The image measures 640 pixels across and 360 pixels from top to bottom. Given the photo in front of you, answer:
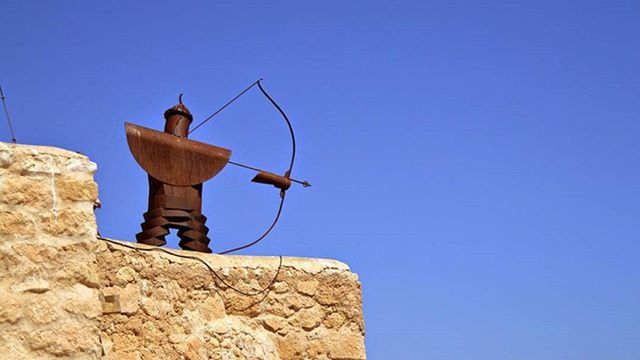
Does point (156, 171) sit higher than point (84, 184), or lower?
higher

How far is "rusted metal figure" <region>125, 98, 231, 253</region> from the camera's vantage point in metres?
4.45

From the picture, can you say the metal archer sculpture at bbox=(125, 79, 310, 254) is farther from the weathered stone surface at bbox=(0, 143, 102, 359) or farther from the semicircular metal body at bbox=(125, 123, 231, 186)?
the weathered stone surface at bbox=(0, 143, 102, 359)

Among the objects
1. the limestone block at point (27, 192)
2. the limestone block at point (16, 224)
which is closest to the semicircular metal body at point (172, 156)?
the limestone block at point (27, 192)

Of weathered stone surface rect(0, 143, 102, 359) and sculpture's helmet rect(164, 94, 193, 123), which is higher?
sculpture's helmet rect(164, 94, 193, 123)

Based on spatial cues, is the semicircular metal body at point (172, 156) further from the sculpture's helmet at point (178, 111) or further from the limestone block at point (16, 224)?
the limestone block at point (16, 224)

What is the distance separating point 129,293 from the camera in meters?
3.74

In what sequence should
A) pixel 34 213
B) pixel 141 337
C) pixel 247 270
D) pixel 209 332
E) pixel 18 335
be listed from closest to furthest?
1. pixel 18 335
2. pixel 34 213
3. pixel 141 337
4. pixel 209 332
5. pixel 247 270

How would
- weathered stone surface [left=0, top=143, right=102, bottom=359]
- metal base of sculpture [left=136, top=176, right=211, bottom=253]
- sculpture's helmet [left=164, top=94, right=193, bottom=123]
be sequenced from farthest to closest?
sculpture's helmet [left=164, top=94, right=193, bottom=123], metal base of sculpture [left=136, top=176, right=211, bottom=253], weathered stone surface [left=0, top=143, right=102, bottom=359]

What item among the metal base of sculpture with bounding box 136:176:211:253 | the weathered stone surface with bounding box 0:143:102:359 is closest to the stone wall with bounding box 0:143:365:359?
the weathered stone surface with bounding box 0:143:102:359

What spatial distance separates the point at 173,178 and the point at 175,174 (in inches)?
1.2

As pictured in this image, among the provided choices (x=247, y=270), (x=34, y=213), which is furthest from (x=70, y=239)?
(x=247, y=270)

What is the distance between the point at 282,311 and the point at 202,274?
575 millimetres

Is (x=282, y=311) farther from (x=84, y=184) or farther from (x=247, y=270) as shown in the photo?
(x=84, y=184)

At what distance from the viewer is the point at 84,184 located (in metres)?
3.53
